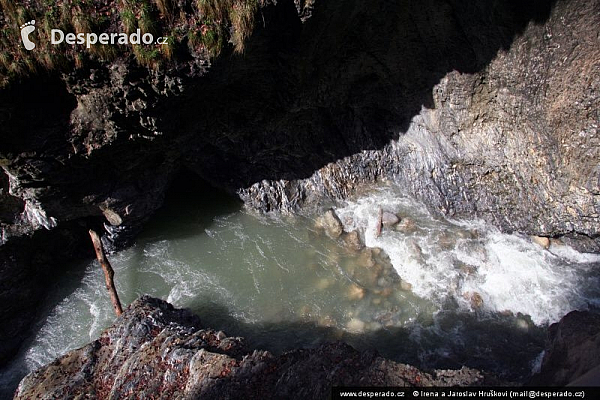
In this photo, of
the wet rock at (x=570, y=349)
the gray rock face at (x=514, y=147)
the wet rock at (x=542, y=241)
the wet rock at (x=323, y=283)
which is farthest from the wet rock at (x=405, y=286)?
the wet rock at (x=542, y=241)

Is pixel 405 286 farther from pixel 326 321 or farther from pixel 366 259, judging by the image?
pixel 326 321

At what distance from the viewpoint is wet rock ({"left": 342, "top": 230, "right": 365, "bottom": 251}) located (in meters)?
10.7

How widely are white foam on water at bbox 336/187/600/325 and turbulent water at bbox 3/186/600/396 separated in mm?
28

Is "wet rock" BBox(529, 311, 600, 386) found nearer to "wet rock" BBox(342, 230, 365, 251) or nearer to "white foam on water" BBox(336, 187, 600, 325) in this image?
"white foam on water" BBox(336, 187, 600, 325)

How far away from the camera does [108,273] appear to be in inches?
394

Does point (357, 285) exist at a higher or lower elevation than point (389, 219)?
lower

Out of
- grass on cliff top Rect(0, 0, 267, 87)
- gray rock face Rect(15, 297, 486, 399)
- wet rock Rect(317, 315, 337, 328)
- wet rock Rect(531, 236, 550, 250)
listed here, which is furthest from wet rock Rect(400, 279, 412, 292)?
grass on cliff top Rect(0, 0, 267, 87)

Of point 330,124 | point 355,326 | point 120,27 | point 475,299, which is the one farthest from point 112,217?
point 475,299

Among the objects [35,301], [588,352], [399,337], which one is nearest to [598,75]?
[588,352]

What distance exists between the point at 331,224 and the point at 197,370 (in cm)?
578

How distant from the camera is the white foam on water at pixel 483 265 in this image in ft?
30.0

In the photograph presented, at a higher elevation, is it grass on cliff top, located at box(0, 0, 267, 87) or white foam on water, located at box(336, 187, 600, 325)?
grass on cliff top, located at box(0, 0, 267, 87)

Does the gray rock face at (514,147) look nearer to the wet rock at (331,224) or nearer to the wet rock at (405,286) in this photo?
the wet rock at (331,224)

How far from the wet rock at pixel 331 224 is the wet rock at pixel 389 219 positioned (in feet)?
3.97
